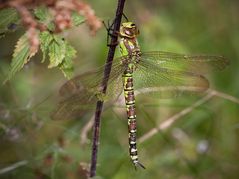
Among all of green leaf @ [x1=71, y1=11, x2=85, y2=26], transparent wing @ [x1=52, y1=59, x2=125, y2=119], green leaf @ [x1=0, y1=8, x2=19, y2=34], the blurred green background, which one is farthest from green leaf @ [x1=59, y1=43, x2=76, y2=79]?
the blurred green background

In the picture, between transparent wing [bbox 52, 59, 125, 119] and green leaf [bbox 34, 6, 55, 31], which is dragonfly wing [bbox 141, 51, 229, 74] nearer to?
transparent wing [bbox 52, 59, 125, 119]

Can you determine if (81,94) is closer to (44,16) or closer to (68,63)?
(68,63)

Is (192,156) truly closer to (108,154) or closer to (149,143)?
(149,143)

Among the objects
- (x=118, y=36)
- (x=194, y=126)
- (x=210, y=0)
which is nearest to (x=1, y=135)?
(x=118, y=36)

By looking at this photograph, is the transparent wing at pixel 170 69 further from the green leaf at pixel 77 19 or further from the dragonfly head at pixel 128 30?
the green leaf at pixel 77 19

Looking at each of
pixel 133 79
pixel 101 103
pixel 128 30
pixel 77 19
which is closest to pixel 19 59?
pixel 77 19

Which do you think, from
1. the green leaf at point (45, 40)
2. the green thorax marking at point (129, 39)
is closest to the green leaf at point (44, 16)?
the green leaf at point (45, 40)
